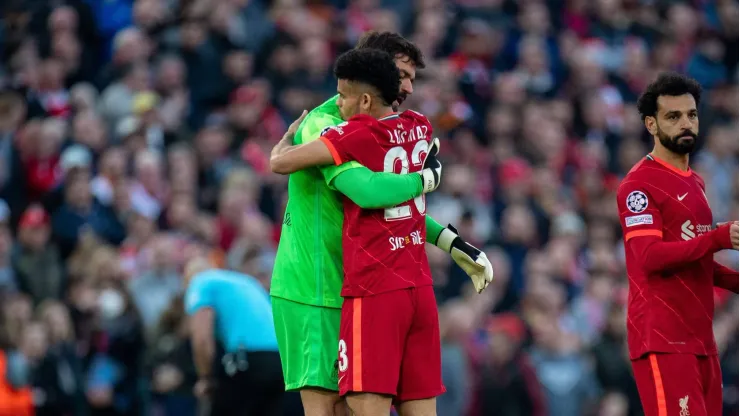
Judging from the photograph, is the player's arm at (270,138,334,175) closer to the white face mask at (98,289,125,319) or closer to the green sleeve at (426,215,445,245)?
the green sleeve at (426,215,445,245)

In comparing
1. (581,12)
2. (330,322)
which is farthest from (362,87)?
(581,12)

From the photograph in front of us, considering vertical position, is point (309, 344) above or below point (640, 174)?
below

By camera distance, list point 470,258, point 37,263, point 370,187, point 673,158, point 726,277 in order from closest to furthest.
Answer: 1. point 370,187
2. point 470,258
3. point 673,158
4. point 726,277
5. point 37,263

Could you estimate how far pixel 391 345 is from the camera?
710cm

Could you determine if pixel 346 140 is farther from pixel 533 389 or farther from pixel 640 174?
pixel 533 389

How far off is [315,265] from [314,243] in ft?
0.38

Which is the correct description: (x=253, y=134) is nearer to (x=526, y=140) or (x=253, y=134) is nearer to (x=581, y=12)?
(x=526, y=140)

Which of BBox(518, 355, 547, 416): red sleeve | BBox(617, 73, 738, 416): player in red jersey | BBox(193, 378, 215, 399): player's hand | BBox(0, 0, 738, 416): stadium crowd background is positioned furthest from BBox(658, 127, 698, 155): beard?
BBox(518, 355, 547, 416): red sleeve

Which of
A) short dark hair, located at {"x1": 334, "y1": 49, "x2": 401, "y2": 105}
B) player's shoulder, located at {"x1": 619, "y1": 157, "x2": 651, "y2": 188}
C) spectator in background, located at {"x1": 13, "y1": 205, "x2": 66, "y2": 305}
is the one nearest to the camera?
short dark hair, located at {"x1": 334, "y1": 49, "x2": 401, "y2": 105}

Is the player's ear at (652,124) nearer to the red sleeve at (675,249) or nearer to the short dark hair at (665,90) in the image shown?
the short dark hair at (665,90)

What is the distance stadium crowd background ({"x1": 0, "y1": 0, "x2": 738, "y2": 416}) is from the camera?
491 inches

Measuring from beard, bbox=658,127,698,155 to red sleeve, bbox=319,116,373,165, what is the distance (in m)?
1.66

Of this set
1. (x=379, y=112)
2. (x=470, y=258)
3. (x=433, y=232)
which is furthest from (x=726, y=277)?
(x=379, y=112)

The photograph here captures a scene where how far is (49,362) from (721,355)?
6625 millimetres
